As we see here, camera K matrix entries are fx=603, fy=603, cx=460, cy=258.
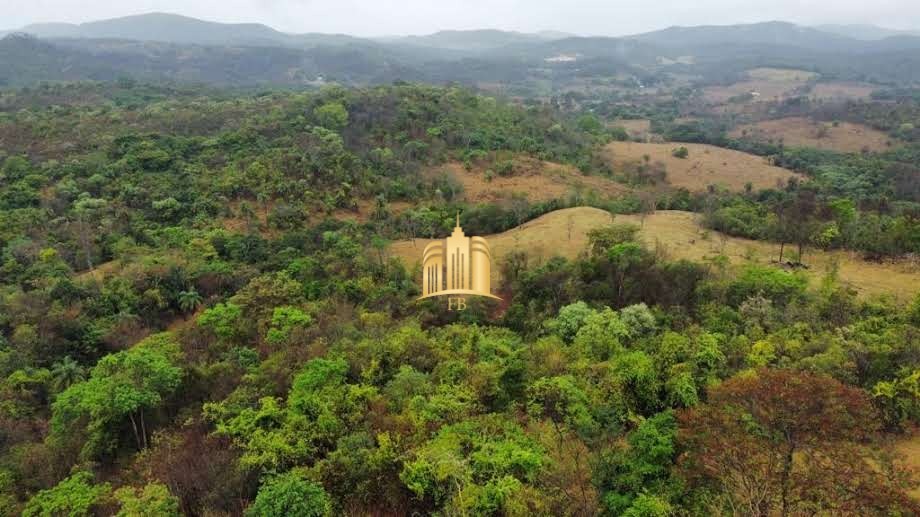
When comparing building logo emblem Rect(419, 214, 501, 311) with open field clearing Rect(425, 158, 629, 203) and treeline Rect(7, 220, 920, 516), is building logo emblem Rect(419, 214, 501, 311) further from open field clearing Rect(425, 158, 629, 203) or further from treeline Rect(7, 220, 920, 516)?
open field clearing Rect(425, 158, 629, 203)

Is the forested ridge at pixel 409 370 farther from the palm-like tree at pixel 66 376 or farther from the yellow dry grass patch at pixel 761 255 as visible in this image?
the yellow dry grass patch at pixel 761 255

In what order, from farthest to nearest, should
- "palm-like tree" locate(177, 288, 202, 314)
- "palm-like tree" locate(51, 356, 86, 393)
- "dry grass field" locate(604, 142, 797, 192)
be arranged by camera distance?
"dry grass field" locate(604, 142, 797, 192) → "palm-like tree" locate(177, 288, 202, 314) → "palm-like tree" locate(51, 356, 86, 393)

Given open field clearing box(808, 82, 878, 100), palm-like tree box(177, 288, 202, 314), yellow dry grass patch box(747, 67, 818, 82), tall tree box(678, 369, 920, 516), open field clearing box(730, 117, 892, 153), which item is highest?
yellow dry grass patch box(747, 67, 818, 82)

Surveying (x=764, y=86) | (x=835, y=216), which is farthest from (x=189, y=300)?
(x=764, y=86)

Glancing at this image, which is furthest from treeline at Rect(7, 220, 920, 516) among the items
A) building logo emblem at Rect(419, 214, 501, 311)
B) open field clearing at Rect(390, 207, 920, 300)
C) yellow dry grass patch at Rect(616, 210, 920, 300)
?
open field clearing at Rect(390, 207, 920, 300)

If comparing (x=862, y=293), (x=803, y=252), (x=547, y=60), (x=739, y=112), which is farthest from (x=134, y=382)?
(x=547, y=60)

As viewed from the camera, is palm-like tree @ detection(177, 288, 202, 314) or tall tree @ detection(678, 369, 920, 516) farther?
palm-like tree @ detection(177, 288, 202, 314)
